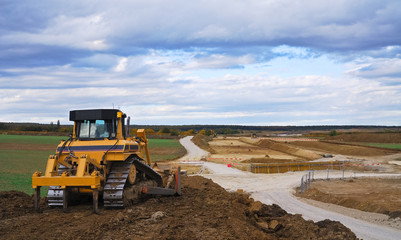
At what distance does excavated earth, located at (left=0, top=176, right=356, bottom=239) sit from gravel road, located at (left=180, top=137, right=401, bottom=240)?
4.36 metres

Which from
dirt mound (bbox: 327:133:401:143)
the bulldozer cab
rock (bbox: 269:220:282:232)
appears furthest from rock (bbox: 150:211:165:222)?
dirt mound (bbox: 327:133:401:143)

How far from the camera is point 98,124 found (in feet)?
42.8

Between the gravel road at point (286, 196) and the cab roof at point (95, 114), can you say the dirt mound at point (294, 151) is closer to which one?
the gravel road at point (286, 196)

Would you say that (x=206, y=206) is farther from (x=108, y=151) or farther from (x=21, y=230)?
(x=21, y=230)

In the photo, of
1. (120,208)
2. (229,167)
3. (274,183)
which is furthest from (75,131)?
(229,167)

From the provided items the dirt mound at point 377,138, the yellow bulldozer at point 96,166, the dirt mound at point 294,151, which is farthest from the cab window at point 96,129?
the dirt mound at point 377,138

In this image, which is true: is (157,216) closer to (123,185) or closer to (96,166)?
(123,185)

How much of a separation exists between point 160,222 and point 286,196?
16.6 m

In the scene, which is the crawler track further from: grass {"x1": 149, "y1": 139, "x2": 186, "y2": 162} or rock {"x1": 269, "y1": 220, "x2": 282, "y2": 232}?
grass {"x1": 149, "y1": 139, "x2": 186, "y2": 162}

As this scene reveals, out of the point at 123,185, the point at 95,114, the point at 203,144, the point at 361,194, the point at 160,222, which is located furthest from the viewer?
the point at 203,144

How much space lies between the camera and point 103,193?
1204 cm

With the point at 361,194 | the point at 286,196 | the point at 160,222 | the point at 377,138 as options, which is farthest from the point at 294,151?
the point at 160,222

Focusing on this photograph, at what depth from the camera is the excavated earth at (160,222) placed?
9.79 meters

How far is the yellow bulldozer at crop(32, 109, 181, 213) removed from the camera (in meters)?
11.4
